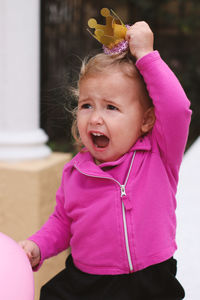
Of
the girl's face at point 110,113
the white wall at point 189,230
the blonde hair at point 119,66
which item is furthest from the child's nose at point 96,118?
the white wall at point 189,230

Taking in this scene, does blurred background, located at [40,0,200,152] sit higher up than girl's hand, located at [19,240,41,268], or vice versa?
blurred background, located at [40,0,200,152]

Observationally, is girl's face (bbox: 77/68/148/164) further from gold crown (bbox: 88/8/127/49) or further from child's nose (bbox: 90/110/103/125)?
gold crown (bbox: 88/8/127/49)

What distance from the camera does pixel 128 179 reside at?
1358mm

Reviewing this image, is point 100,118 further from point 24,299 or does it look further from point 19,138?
point 19,138

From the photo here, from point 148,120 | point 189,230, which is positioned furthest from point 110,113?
point 189,230

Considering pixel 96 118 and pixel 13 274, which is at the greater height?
pixel 96 118

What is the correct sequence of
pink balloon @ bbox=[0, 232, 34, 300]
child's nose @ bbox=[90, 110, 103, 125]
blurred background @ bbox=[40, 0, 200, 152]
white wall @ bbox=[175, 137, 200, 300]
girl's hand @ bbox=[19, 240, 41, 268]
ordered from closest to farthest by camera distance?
pink balloon @ bbox=[0, 232, 34, 300]
child's nose @ bbox=[90, 110, 103, 125]
girl's hand @ bbox=[19, 240, 41, 268]
white wall @ bbox=[175, 137, 200, 300]
blurred background @ bbox=[40, 0, 200, 152]

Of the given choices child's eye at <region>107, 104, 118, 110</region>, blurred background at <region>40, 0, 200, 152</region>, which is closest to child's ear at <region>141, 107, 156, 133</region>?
child's eye at <region>107, 104, 118, 110</region>

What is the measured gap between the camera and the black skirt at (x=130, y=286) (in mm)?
1336

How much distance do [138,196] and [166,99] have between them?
0.33 m

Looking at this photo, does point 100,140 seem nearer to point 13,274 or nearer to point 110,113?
point 110,113

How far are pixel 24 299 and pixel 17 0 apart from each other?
1806 mm

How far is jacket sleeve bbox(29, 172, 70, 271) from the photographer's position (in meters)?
1.53

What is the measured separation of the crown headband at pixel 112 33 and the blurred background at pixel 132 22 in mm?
5487
